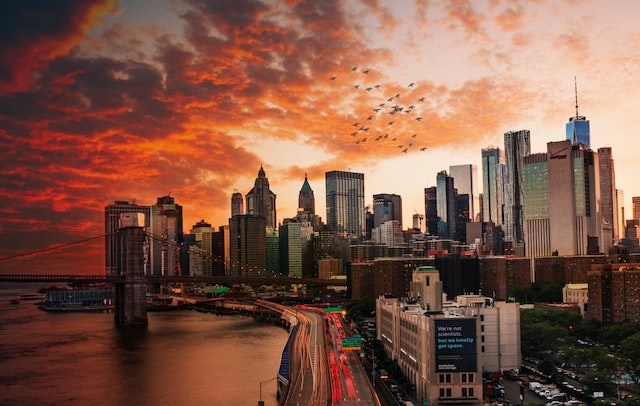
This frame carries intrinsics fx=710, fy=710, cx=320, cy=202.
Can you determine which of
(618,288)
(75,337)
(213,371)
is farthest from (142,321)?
(618,288)

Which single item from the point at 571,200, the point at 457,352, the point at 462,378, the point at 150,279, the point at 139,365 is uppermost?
the point at 571,200

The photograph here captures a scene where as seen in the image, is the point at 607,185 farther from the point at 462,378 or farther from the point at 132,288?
the point at 462,378

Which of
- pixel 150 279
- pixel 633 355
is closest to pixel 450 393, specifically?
pixel 633 355

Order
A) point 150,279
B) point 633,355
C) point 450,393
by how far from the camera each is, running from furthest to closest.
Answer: point 150,279
point 633,355
point 450,393

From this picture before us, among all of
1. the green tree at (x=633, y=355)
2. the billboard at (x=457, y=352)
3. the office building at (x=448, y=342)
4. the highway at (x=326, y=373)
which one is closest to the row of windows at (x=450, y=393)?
the office building at (x=448, y=342)

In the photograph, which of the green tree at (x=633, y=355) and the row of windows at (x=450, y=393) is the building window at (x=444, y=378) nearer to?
the row of windows at (x=450, y=393)
